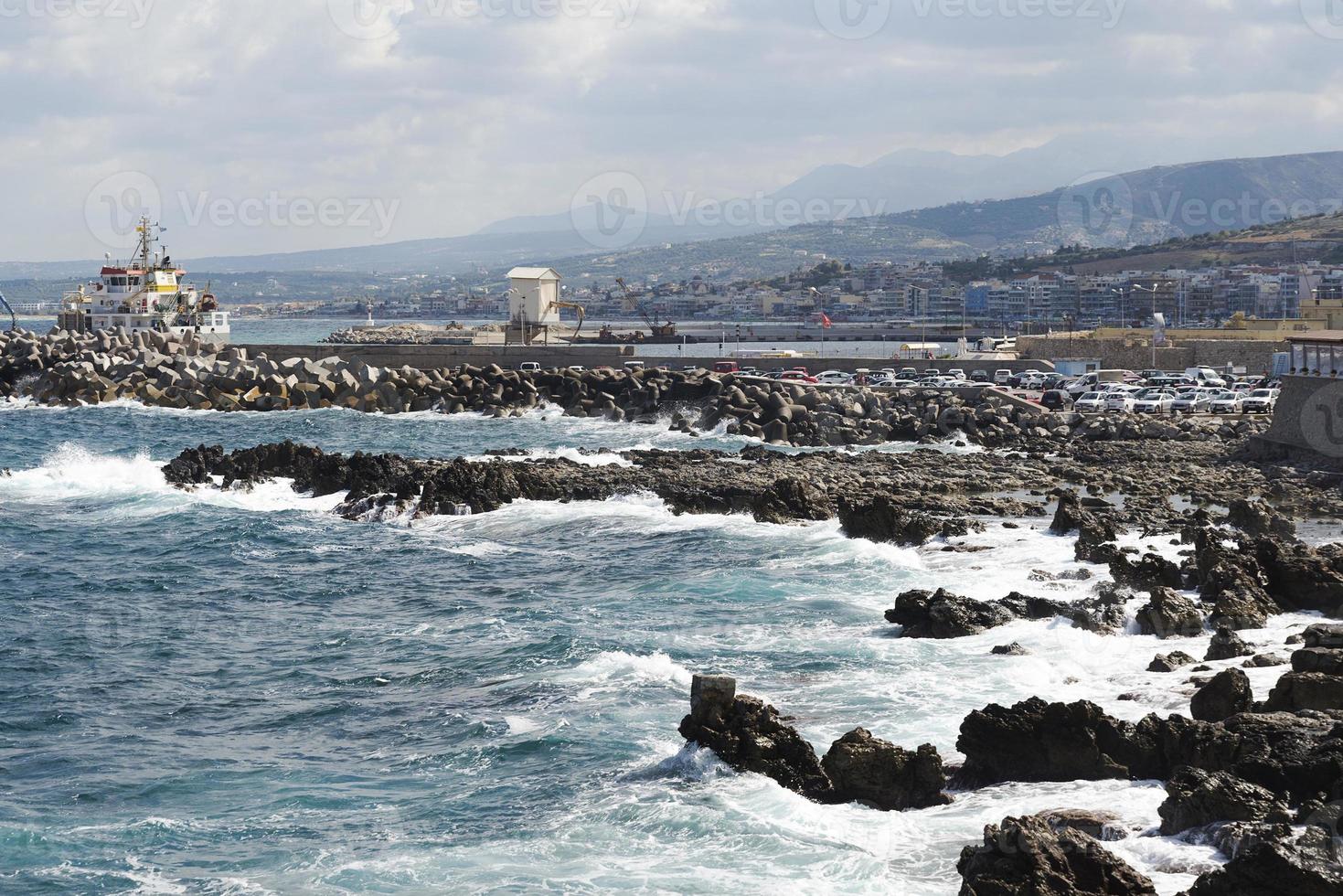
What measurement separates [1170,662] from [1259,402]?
1291 inches

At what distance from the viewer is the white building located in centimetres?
7850

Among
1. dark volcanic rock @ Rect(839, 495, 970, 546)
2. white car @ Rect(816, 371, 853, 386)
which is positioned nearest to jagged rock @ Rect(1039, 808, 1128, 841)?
dark volcanic rock @ Rect(839, 495, 970, 546)

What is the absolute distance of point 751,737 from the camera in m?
12.9

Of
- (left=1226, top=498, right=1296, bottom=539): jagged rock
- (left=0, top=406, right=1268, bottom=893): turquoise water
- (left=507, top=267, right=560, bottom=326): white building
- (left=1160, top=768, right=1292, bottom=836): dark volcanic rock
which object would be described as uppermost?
(left=507, top=267, right=560, bottom=326): white building

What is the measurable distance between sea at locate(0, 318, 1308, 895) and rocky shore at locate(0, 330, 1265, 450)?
51.7 feet

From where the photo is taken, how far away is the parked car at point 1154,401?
46281 millimetres

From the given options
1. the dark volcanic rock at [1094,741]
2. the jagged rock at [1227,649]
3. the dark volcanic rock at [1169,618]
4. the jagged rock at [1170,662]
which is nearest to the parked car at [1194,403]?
the dark volcanic rock at [1169,618]

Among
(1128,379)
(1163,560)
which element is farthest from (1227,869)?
(1128,379)

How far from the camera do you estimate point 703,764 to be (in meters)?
13.1

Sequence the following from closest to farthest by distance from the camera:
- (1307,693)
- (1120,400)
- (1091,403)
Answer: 1. (1307,693)
2. (1120,400)
3. (1091,403)

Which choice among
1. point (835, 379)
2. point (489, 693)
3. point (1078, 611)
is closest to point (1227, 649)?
point (1078, 611)

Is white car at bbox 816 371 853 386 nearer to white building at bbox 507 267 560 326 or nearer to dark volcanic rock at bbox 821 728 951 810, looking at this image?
white building at bbox 507 267 560 326

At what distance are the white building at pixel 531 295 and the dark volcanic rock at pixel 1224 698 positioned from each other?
218ft

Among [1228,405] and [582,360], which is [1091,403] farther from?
[582,360]
